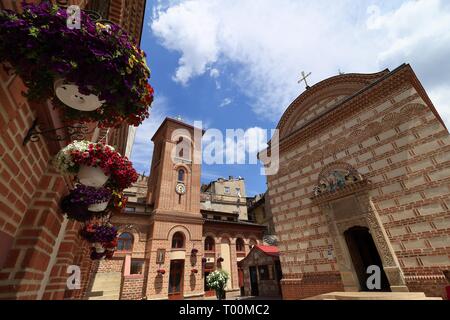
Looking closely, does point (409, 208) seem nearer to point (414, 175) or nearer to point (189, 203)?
point (414, 175)

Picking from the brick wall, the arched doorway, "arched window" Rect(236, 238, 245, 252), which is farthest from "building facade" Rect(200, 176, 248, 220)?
the arched doorway

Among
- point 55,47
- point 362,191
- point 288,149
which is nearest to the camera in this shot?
point 55,47

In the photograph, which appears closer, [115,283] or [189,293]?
[115,283]

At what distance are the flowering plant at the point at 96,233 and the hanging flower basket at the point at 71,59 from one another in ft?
12.2

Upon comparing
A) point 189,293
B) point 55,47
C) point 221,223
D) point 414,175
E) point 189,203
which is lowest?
point 189,293

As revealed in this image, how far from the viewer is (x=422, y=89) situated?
9.53m

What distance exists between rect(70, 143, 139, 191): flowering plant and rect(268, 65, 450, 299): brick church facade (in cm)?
908

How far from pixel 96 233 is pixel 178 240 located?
17.3 metres

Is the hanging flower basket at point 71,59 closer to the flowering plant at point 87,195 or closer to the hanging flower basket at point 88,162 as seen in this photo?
the hanging flower basket at point 88,162

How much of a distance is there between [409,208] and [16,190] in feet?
33.4

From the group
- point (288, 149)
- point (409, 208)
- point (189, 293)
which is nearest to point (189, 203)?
point (189, 293)

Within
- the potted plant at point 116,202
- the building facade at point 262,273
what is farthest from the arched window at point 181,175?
the potted plant at point 116,202

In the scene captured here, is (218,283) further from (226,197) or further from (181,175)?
(226,197)

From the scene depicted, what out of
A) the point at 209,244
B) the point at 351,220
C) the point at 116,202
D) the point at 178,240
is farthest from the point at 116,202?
the point at 209,244
